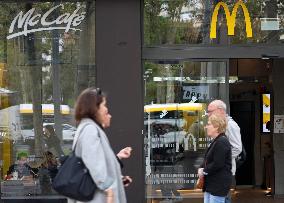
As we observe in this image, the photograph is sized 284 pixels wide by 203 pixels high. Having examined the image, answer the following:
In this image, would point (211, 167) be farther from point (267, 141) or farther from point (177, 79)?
point (267, 141)

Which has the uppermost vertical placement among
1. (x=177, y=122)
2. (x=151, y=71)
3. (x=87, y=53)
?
(x=87, y=53)

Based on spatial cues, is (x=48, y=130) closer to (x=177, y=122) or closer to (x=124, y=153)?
(x=177, y=122)

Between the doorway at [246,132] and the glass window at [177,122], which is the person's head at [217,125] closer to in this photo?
the glass window at [177,122]

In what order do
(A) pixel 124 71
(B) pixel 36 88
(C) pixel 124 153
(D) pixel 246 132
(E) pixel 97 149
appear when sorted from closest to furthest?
1. (E) pixel 97 149
2. (C) pixel 124 153
3. (A) pixel 124 71
4. (B) pixel 36 88
5. (D) pixel 246 132

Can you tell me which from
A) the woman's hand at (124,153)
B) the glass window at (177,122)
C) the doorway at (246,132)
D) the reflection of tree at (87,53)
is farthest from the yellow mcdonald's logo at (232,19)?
the doorway at (246,132)

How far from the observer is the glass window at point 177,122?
322 inches

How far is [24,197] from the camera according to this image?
27.0 ft

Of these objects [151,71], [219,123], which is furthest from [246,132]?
[219,123]

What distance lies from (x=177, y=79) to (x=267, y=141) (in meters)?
5.08

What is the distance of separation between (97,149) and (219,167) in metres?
1.85

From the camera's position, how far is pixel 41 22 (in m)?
8.18

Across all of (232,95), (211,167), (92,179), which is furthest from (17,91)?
(232,95)

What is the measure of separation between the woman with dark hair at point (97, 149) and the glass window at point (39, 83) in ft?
11.9

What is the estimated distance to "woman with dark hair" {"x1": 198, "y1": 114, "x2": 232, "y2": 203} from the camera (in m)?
5.81
